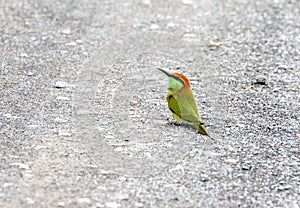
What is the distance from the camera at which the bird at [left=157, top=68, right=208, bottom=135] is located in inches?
163

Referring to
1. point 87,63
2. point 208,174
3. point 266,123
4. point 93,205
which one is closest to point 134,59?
point 87,63

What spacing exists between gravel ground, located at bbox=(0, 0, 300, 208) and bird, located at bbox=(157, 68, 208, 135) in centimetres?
10

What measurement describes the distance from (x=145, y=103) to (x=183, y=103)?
1.92ft

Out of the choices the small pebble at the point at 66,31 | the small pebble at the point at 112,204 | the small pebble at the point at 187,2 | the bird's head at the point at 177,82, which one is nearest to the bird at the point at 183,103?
the bird's head at the point at 177,82

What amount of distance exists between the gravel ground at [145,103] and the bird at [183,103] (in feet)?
0.32

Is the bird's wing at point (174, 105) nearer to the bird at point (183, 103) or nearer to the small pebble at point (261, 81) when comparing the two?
the bird at point (183, 103)

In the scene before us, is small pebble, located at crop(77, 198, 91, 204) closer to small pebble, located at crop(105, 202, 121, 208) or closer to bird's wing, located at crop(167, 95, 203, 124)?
small pebble, located at crop(105, 202, 121, 208)

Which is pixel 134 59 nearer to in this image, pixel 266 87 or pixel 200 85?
pixel 200 85

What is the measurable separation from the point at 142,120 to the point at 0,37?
78.1 inches

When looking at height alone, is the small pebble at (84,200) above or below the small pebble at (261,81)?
below

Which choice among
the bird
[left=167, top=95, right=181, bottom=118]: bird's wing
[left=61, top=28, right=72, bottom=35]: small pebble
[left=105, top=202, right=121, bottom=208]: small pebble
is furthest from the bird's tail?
[left=61, top=28, right=72, bottom=35]: small pebble

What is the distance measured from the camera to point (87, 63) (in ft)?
17.4

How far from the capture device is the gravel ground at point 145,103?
11.6 feet

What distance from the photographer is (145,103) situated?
4656 millimetres
